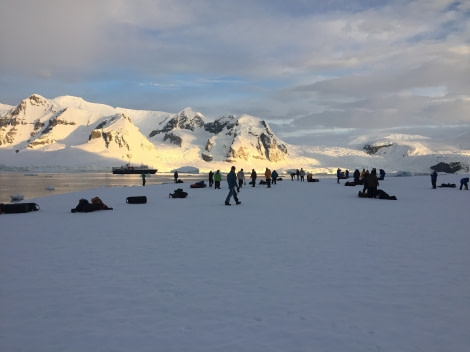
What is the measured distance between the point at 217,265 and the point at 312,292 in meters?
2.10

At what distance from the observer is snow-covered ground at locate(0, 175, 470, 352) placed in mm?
4363

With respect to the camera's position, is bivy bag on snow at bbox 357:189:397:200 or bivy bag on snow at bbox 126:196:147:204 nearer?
bivy bag on snow at bbox 126:196:147:204

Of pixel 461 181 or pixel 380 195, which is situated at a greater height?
pixel 461 181

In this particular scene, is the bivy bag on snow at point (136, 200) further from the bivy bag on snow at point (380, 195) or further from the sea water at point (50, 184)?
the bivy bag on snow at point (380, 195)

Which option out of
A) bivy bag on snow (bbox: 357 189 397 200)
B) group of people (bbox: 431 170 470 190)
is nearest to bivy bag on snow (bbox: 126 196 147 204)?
bivy bag on snow (bbox: 357 189 397 200)

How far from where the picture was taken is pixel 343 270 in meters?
7.01

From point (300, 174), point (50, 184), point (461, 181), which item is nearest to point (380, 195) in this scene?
point (461, 181)

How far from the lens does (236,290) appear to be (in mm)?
5902

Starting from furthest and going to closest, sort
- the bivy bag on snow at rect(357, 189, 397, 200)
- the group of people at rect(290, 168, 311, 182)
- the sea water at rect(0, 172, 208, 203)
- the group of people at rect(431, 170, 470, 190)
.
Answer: the group of people at rect(290, 168, 311, 182)
the sea water at rect(0, 172, 208, 203)
the group of people at rect(431, 170, 470, 190)
the bivy bag on snow at rect(357, 189, 397, 200)

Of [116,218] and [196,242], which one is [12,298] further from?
[116,218]

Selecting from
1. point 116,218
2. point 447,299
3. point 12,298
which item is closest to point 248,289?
point 447,299

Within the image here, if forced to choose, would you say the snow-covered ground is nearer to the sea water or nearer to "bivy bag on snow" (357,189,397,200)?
"bivy bag on snow" (357,189,397,200)

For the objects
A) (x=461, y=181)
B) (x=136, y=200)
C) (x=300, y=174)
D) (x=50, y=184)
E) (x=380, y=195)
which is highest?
(x=300, y=174)

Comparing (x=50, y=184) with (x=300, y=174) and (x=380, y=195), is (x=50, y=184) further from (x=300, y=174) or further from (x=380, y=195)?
(x=380, y=195)
